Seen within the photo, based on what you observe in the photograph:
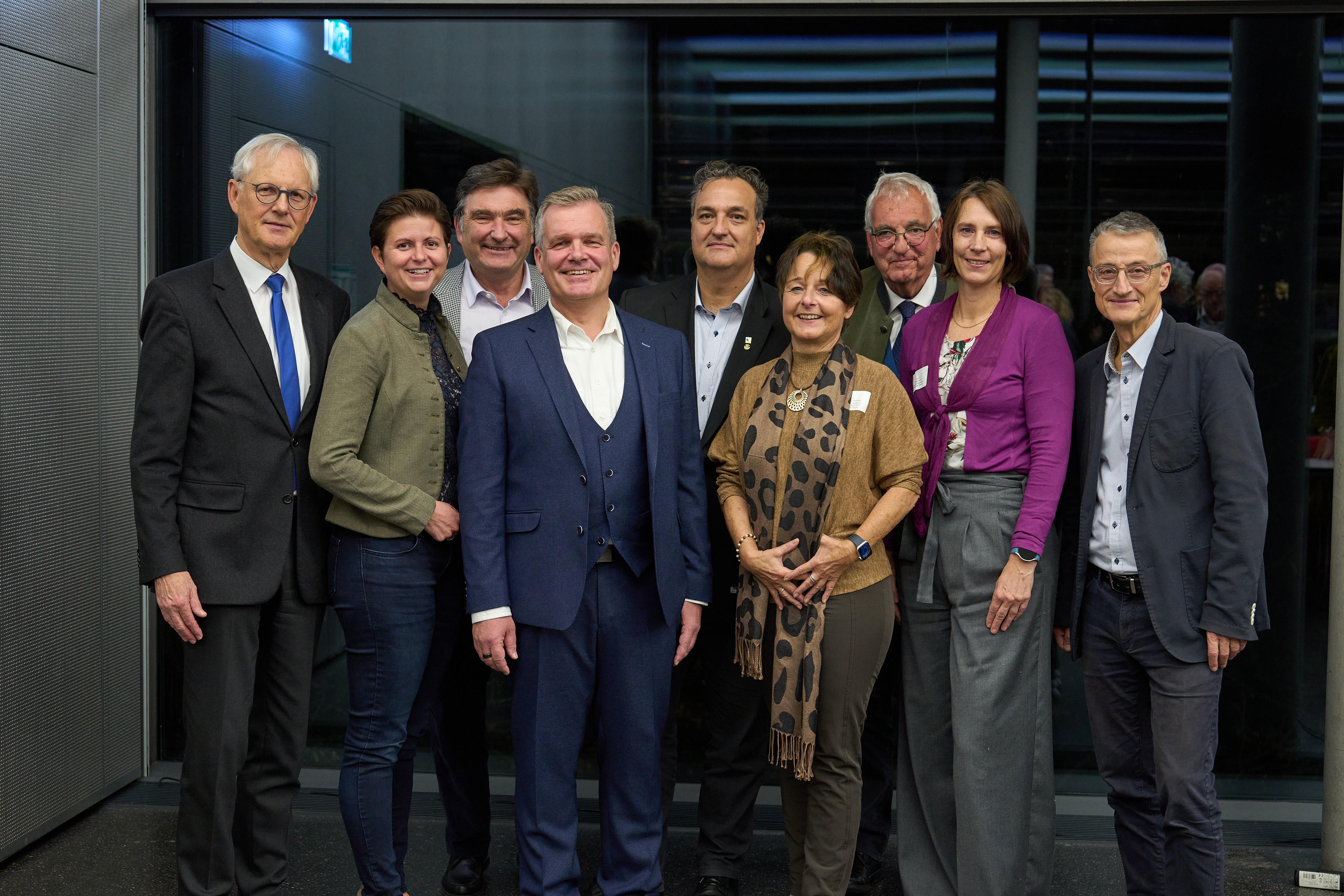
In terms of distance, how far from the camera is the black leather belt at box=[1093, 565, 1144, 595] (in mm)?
3244

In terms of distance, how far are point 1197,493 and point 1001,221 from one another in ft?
2.97

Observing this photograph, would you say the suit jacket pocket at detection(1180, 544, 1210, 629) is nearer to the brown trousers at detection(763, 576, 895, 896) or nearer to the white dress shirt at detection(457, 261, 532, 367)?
the brown trousers at detection(763, 576, 895, 896)

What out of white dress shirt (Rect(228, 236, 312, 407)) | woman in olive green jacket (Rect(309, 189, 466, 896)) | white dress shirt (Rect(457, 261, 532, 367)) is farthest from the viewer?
white dress shirt (Rect(457, 261, 532, 367))

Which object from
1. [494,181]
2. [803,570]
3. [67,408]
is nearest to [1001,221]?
[803,570]

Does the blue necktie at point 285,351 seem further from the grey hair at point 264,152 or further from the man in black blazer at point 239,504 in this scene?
the grey hair at point 264,152

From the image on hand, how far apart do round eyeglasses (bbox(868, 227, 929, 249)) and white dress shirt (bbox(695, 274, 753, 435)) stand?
1.51 feet

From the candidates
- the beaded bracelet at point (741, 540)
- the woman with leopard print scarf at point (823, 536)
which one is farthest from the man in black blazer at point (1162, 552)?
the beaded bracelet at point (741, 540)

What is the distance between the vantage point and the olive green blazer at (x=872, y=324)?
12.5ft

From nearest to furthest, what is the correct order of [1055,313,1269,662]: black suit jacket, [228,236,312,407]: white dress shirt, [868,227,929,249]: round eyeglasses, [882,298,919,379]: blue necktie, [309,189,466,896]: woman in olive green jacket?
[1055,313,1269,662]: black suit jacket
[309,189,466,896]: woman in olive green jacket
[228,236,312,407]: white dress shirt
[882,298,919,379]: blue necktie
[868,227,929,249]: round eyeglasses

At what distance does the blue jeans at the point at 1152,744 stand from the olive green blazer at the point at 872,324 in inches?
38.4

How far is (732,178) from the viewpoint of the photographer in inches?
147

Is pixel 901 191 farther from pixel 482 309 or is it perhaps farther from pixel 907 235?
pixel 482 309

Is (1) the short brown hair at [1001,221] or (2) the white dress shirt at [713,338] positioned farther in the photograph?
(2) the white dress shirt at [713,338]

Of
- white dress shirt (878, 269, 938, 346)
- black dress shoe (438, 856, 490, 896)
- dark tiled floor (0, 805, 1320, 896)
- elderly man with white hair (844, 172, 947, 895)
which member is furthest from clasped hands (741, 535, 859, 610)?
black dress shoe (438, 856, 490, 896)
